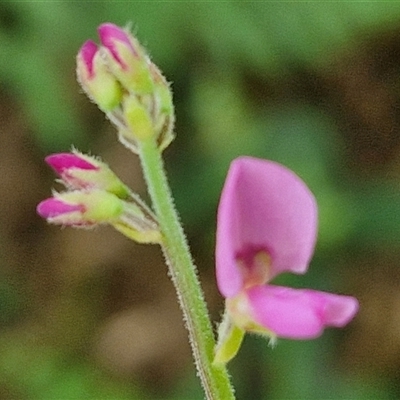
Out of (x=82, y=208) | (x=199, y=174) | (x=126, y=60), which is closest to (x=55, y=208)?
(x=82, y=208)

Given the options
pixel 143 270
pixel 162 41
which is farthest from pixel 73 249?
pixel 162 41

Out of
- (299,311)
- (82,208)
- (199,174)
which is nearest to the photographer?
(299,311)

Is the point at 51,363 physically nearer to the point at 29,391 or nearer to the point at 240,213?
the point at 29,391

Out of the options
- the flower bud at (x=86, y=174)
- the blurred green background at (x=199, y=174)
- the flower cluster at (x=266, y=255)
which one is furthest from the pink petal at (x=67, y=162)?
the blurred green background at (x=199, y=174)

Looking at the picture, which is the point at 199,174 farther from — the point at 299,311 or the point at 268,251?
the point at 299,311

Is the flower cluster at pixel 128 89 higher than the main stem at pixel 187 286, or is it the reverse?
the flower cluster at pixel 128 89

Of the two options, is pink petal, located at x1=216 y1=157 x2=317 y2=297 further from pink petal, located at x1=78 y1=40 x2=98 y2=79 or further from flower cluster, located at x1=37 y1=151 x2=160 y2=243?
pink petal, located at x1=78 y1=40 x2=98 y2=79

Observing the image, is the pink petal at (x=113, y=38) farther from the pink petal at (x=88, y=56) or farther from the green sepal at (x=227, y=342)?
the green sepal at (x=227, y=342)

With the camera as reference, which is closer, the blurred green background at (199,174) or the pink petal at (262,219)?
the pink petal at (262,219)
